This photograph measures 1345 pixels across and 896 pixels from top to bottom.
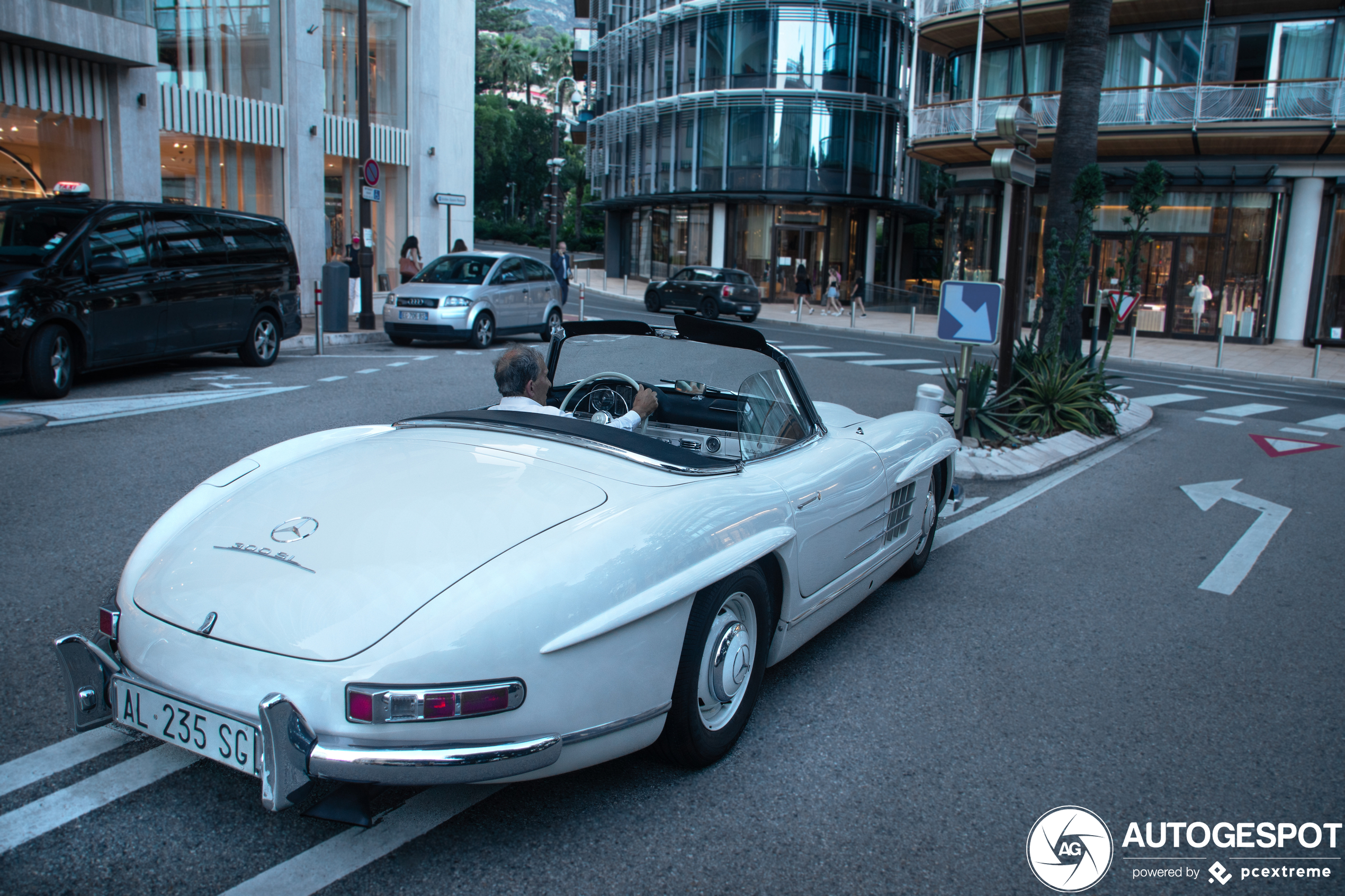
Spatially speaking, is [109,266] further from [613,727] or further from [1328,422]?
[1328,422]

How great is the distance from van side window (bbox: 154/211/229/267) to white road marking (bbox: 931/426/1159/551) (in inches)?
342

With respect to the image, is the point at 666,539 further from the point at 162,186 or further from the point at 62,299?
the point at 162,186

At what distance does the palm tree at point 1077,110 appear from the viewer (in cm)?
1112

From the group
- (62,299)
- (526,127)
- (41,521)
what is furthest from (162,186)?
(526,127)

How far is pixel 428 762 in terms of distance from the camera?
2.43m

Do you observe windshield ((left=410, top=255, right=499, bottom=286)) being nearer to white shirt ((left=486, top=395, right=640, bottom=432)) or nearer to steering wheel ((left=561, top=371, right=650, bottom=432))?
steering wheel ((left=561, top=371, right=650, bottom=432))

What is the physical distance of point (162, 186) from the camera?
18578mm

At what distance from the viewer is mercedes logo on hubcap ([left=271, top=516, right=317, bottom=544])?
2850 millimetres

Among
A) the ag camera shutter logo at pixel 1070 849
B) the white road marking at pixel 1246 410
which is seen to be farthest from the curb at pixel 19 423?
the white road marking at pixel 1246 410

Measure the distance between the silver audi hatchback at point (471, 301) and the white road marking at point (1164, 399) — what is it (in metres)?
9.09

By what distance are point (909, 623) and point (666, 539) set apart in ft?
7.34

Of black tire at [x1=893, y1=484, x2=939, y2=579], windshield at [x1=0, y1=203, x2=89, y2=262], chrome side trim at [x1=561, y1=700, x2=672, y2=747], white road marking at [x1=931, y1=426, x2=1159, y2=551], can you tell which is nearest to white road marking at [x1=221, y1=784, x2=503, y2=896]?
chrome side trim at [x1=561, y1=700, x2=672, y2=747]

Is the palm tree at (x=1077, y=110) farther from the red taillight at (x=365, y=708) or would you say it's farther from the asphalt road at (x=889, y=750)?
the red taillight at (x=365, y=708)

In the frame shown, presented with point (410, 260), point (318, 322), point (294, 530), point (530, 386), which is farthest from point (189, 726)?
point (410, 260)
